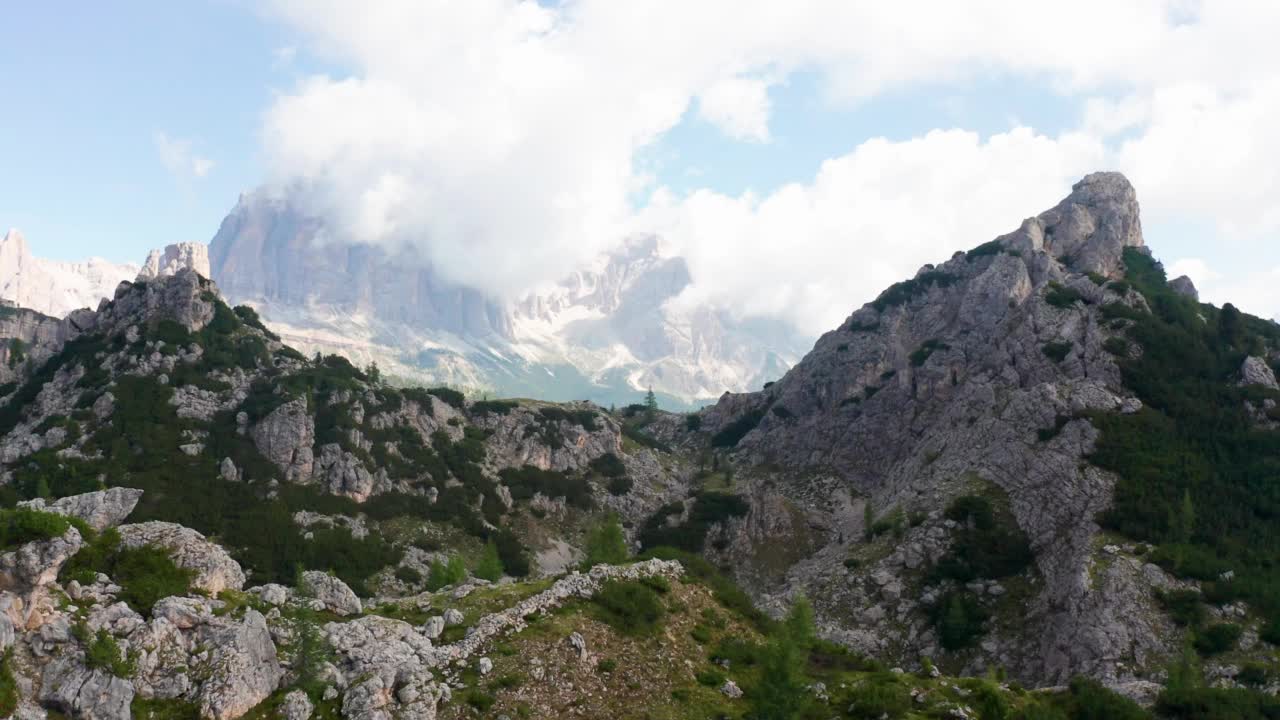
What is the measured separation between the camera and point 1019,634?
74.3 m

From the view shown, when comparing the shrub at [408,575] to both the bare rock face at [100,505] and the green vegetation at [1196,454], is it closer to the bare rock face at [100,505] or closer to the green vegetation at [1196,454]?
the bare rock face at [100,505]

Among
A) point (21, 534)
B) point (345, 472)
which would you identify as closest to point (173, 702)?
point (21, 534)

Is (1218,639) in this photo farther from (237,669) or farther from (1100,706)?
(237,669)

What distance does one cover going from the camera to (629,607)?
49156 millimetres

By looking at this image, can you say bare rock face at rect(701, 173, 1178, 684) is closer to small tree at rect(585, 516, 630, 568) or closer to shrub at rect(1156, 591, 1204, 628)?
shrub at rect(1156, 591, 1204, 628)

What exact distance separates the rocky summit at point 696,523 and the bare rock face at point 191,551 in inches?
7.9

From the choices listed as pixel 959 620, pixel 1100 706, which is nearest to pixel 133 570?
pixel 1100 706

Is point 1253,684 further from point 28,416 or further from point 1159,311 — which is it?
point 28,416

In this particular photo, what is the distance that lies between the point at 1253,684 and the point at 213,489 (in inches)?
4935

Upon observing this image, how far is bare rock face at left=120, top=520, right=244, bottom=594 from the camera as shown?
136 ft

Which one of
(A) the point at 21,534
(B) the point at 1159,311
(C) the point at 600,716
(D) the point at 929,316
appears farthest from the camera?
(D) the point at 929,316

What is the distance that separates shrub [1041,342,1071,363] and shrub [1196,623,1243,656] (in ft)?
193

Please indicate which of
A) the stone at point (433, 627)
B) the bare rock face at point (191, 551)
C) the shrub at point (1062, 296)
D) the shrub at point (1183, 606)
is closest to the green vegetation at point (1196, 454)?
the shrub at point (1183, 606)

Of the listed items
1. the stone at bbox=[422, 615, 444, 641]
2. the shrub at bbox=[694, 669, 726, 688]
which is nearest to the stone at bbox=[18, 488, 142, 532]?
the stone at bbox=[422, 615, 444, 641]
